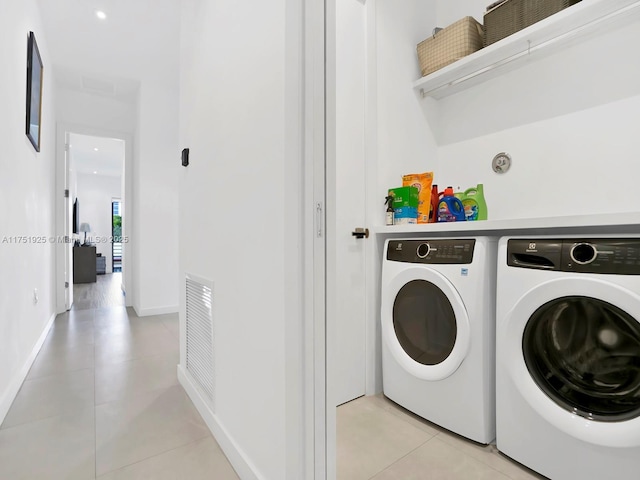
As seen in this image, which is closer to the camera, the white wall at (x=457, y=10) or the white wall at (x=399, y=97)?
the white wall at (x=399, y=97)

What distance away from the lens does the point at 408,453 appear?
1327mm

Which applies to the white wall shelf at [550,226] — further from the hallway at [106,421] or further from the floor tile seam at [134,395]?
the floor tile seam at [134,395]

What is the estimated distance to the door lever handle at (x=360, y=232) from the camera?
1790 millimetres

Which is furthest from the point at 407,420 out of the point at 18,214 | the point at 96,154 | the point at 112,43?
the point at 96,154

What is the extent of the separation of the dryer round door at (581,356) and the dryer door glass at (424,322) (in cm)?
26

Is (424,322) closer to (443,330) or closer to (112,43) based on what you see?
(443,330)

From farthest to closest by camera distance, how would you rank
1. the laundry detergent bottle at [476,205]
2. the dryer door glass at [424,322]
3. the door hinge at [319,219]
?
1. the laundry detergent bottle at [476,205]
2. the dryer door glass at [424,322]
3. the door hinge at [319,219]

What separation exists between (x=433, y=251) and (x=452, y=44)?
4.03ft

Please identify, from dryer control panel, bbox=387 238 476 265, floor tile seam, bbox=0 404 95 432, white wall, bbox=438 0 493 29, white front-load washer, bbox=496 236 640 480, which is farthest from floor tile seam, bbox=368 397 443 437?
white wall, bbox=438 0 493 29

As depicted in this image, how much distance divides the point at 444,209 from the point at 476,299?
0.58 meters

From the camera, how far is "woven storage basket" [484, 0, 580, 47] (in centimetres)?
155

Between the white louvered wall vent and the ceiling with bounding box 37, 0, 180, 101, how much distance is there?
2.32m

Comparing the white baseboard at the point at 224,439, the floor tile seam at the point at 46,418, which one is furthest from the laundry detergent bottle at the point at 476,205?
the floor tile seam at the point at 46,418

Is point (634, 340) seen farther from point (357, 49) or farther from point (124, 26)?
point (124, 26)
